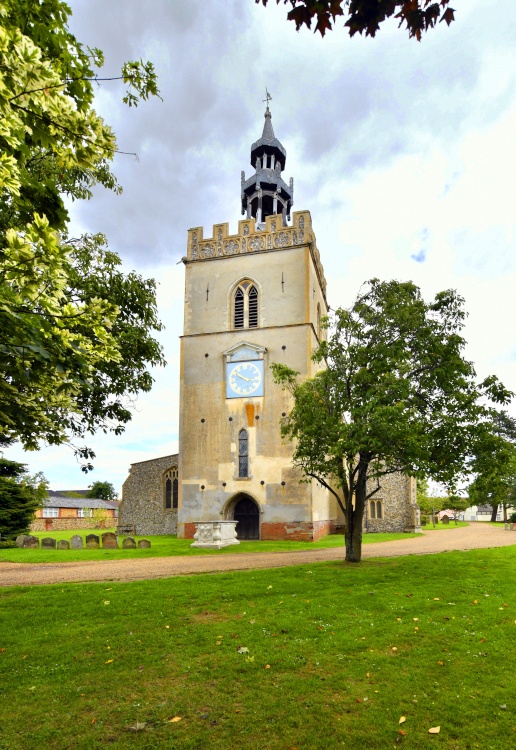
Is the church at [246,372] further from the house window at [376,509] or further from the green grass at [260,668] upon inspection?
the green grass at [260,668]

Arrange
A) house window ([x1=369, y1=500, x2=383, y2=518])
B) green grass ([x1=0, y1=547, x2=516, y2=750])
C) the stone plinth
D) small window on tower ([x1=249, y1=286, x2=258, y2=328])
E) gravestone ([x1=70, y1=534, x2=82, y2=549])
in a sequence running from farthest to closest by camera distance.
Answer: house window ([x1=369, y1=500, x2=383, y2=518]) → small window on tower ([x1=249, y1=286, x2=258, y2=328]) → gravestone ([x1=70, y1=534, x2=82, y2=549]) → the stone plinth → green grass ([x1=0, y1=547, x2=516, y2=750])

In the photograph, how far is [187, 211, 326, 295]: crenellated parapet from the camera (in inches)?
1189

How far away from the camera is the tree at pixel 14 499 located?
2698cm

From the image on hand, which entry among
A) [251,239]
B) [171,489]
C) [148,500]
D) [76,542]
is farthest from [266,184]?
[76,542]

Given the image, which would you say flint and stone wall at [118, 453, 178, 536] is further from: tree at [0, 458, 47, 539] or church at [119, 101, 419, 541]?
tree at [0, 458, 47, 539]

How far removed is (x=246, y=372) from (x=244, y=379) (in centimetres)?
41

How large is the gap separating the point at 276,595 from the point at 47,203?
871 centimetres

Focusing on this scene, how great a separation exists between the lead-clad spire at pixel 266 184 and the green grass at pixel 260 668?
30.2 metres

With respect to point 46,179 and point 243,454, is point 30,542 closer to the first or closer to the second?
point 243,454

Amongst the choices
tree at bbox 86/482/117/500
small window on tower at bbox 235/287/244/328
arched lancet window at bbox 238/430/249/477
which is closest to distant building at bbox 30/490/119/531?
tree at bbox 86/482/117/500

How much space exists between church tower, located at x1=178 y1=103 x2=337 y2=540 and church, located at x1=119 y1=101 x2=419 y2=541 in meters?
0.06

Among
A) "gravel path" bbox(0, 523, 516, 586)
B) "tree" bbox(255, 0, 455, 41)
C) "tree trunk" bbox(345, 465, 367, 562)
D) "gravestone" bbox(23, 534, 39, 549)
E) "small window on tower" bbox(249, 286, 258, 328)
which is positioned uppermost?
"small window on tower" bbox(249, 286, 258, 328)

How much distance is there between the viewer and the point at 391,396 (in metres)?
14.0

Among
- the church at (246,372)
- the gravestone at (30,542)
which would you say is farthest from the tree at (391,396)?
the gravestone at (30,542)
